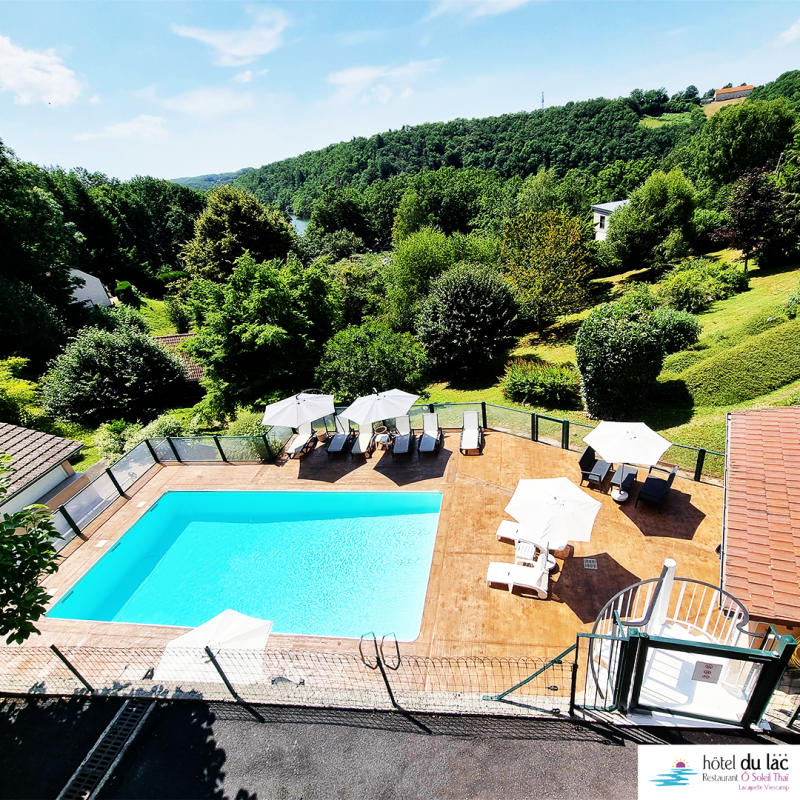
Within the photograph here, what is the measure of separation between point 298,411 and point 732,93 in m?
202

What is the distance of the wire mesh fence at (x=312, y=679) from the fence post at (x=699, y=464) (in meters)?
7.08

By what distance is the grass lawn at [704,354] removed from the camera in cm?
1395

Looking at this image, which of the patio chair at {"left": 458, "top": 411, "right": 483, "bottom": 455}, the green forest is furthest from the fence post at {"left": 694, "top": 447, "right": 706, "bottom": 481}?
the patio chair at {"left": 458, "top": 411, "right": 483, "bottom": 455}

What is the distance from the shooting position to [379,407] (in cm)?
1447

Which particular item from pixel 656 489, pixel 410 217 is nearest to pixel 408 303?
pixel 656 489

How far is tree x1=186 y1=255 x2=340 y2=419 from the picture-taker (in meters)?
20.0

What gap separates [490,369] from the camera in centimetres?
2595

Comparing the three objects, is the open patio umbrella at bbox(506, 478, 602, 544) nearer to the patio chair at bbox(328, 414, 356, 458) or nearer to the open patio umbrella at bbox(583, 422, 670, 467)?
the open patio umbrella at bbox(583, 422, 670, 467)

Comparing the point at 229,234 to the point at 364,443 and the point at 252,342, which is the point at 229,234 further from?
the point at 364,443

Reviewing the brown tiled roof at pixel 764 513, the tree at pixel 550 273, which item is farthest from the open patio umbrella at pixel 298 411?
the tree at pixel 550 273

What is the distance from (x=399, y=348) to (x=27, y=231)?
28.1m

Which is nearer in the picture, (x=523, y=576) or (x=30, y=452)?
(x=523, y=576)

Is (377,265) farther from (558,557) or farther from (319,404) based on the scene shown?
(558,557)

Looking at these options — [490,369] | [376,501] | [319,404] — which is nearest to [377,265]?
[490,369]
